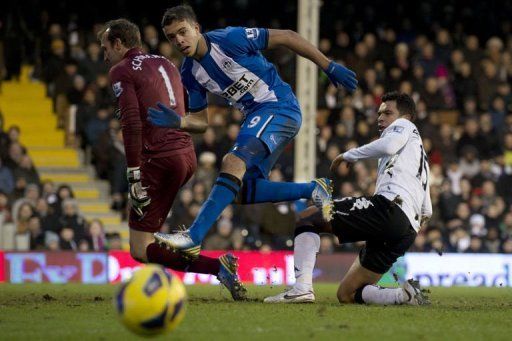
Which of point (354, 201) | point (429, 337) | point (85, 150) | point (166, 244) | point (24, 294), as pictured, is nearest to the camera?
point (429, 337)

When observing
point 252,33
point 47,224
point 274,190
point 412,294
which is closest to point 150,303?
point 274,190

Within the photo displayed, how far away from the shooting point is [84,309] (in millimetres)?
9258

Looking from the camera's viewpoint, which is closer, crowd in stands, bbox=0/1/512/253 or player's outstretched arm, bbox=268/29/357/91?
player's outstretched arm, bbox=268/29/357/91

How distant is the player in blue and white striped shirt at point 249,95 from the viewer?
9.56 meters

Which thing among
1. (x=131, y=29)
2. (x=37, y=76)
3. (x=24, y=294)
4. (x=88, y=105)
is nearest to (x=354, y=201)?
(x=131, y=29)

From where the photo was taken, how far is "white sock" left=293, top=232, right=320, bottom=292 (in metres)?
9.90

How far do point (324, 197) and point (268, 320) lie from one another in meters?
1.71

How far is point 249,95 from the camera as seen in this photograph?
32.5 feet

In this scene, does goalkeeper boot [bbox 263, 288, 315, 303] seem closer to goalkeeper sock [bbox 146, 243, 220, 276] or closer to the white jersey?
goalkeeper sock [bbox 146, 243, 220, 276]

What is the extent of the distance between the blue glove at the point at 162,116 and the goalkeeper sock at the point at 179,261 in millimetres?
1297

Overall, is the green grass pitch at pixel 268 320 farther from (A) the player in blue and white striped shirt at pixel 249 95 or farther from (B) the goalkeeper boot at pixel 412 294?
(A) the player in blue and white striped shirt at pixel 249 95

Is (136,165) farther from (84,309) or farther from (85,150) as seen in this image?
(85,150)

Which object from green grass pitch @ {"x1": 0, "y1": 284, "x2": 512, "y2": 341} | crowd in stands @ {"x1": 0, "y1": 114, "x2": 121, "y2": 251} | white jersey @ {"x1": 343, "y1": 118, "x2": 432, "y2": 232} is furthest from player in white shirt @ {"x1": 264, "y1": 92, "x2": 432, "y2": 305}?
crowd in stands @ {"x1": 0, "y1": 114, "x2": 121, "y2": 251}

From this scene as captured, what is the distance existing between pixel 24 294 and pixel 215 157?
320 inches
